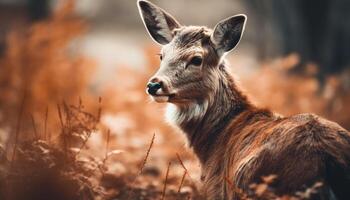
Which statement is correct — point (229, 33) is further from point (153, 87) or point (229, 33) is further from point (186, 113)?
point (153, 87)

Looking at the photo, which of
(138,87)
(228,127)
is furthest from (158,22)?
(138,87)

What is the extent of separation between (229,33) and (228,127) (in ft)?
2.65

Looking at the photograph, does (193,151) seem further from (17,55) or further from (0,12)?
(0,12)

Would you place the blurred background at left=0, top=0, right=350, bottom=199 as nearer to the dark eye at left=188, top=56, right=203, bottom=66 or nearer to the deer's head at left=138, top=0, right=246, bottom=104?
the deer's head at left=138, top=0, right=246, bottom=104

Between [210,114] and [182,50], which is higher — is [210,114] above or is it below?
below

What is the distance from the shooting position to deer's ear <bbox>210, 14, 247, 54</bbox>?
20.7 ft

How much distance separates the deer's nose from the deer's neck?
1.72 feet

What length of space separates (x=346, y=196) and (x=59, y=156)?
6.51ft

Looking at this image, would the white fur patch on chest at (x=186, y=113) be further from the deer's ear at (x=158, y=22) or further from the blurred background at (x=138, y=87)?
the deer's ear at (x=158, y=22)

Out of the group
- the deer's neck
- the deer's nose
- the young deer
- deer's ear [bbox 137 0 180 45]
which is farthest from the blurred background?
deer's ear [bbox 137 0 180 45]

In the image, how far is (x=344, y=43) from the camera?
11359 millimetres

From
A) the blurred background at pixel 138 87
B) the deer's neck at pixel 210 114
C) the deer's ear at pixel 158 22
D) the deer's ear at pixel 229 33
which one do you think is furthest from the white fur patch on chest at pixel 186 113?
the deer's ear at pixel 158 22

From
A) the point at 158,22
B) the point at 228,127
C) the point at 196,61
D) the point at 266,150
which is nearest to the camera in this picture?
the point at 266,150

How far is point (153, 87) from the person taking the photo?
5793mm
